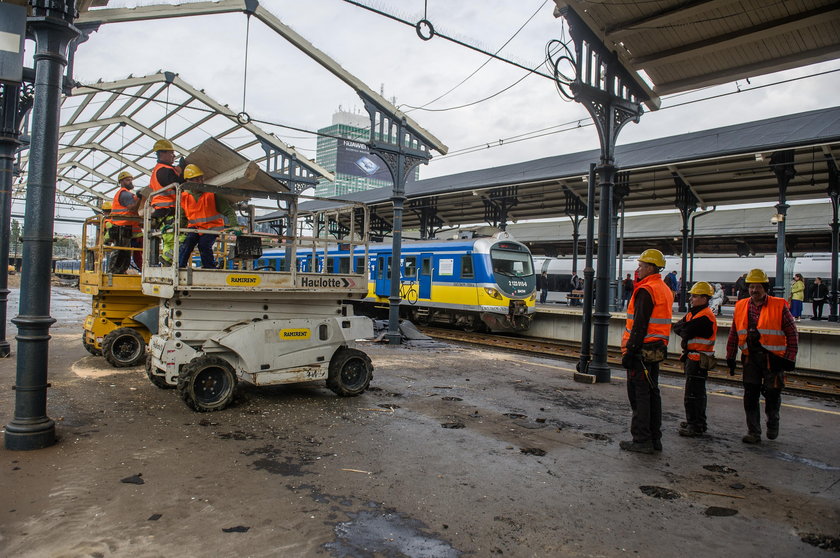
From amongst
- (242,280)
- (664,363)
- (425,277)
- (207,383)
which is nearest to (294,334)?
(242,280)

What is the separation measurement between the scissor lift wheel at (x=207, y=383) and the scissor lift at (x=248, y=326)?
0.04ft

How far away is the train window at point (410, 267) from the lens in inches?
731

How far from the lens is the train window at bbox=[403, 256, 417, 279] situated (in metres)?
18.6

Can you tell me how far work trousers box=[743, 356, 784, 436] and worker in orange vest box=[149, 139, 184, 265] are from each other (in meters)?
6.88

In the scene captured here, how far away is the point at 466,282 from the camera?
1684 cm

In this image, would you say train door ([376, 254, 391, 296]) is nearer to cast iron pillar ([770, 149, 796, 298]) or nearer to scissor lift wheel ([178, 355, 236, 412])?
cast iron pillar ([770, 149, 796, 298])

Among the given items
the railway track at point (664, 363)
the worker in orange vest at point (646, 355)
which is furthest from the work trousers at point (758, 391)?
the railway track at point (664, 363)

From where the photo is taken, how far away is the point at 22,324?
482 centimetres

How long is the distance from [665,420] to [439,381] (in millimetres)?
3288

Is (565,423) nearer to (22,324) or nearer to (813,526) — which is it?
(813,526)

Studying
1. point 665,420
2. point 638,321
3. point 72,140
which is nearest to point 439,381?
point 665,420

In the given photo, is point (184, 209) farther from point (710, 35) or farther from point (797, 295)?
point (797, 295)

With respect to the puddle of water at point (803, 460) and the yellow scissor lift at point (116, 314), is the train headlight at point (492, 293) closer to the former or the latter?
the yellow scissor lift at point (116, 314)

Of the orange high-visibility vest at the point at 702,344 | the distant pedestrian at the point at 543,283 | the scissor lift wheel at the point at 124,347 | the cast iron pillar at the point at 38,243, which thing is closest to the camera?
the cast iron pillar at the point at 38,243
